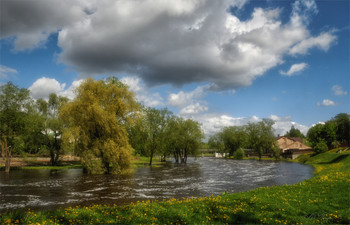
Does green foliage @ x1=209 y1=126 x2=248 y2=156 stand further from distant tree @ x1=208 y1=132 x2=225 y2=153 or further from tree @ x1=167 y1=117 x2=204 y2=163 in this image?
tree @ x1=167 y1=117 x2=204 y2=163

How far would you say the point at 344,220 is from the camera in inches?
469

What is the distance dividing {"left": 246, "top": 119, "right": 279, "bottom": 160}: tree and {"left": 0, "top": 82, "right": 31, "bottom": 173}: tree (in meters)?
94.9

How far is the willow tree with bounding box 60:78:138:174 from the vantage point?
42.7 metres

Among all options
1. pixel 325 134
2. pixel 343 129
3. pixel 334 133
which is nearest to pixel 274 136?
pixel 325 134

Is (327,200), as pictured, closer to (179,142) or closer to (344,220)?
(344,220)

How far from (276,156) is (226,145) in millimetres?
39625

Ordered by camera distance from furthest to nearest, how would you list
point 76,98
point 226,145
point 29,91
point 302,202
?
point 226,145, point 29,91, point 76,98, point 302,202

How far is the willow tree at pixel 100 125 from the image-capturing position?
4266cm

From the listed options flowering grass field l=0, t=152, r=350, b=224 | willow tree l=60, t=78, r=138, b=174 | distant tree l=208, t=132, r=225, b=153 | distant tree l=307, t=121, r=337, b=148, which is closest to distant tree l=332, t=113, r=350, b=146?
distant tree l=307, t=121, r=337, b=148

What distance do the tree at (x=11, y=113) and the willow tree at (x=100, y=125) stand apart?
11000 millimetres

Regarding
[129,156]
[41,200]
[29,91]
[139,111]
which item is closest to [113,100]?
[139,111]

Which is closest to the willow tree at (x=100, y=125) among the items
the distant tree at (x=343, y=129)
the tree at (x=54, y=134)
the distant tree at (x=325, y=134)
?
the tree at (x=54, y=134)

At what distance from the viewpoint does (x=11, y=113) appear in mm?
48375

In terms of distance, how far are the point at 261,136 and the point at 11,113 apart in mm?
98992
